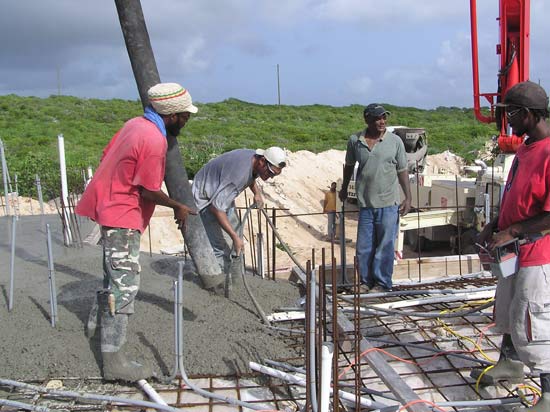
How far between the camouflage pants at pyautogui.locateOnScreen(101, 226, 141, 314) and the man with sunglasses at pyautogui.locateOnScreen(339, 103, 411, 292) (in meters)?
2.19

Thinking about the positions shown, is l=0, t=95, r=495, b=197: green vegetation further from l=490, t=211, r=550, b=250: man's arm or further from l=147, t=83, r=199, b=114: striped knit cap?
l=490, t=211, r=550, b=250: man's arm

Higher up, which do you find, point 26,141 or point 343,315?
point 26,141

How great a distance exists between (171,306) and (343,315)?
1.23m

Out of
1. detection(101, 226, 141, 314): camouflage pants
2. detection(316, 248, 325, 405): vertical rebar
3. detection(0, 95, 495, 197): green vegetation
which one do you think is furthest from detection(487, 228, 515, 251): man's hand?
detection(0, 95, 495, 197): green vegetation

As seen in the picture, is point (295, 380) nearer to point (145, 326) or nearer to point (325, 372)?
point (325, 372)

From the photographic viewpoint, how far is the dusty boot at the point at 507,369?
122 inches

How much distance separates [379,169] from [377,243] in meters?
0.64

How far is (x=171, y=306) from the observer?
4156 millimetres

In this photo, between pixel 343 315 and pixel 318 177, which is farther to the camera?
pixel 318 177

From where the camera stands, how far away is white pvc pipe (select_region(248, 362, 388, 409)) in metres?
2.88

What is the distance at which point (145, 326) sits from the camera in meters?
Answer: 3.72

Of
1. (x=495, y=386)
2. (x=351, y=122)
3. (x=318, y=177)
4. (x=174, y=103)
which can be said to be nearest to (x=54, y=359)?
(x=174, y=103)

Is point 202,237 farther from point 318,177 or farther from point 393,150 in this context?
point 318,177

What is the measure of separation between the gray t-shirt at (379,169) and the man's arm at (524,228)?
194cm
